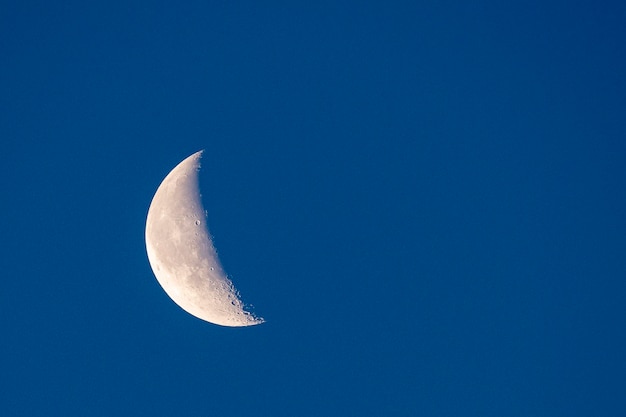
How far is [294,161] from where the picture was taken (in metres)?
8.80

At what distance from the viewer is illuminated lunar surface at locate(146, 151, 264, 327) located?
8.97 metres

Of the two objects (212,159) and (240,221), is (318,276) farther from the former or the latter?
(212,159)

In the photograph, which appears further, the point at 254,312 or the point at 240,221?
the point at 254,312

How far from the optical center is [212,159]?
30.1 feet

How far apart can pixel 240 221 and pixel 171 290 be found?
7.78 feet

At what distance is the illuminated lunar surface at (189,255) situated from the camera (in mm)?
8969

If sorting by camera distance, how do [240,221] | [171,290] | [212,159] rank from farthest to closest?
[171,290] → [212,159] → [240,221]

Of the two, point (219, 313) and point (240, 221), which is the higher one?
point (240, 221)

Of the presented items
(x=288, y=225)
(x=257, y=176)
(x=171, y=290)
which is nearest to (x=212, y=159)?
(x=257, y=176)

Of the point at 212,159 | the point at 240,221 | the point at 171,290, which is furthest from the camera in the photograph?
the point at 171,290

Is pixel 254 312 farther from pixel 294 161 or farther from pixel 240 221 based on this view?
pixel 294 161

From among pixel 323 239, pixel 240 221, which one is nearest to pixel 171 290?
pixel 240 221

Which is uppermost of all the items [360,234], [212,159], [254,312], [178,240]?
[212,159]

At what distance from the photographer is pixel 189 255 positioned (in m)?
9.07
